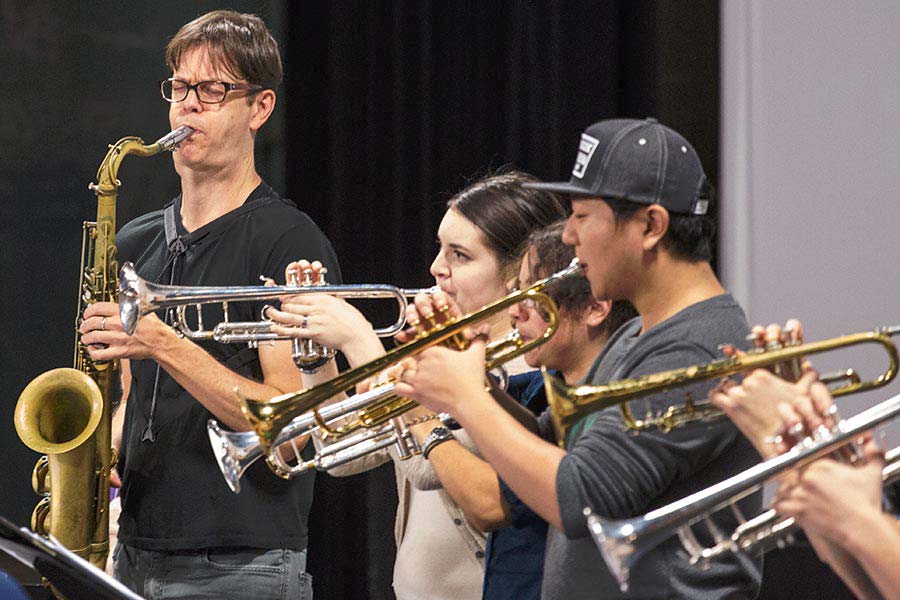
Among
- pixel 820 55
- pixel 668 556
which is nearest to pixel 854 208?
pixel 820 55

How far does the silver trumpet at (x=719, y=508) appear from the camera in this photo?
1588 millimetres

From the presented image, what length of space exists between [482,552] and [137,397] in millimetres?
833

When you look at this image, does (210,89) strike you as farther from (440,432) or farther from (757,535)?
(757,535)

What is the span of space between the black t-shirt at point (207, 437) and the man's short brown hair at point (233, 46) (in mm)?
297

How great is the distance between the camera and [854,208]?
12.6ft

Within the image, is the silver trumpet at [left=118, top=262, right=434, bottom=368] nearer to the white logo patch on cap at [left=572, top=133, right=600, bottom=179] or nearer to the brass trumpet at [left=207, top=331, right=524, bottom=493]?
the brass trumpet at [left=207, top=331, right=524, bottom=493]

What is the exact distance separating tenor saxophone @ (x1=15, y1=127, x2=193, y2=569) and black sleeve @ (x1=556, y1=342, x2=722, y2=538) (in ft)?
4.43

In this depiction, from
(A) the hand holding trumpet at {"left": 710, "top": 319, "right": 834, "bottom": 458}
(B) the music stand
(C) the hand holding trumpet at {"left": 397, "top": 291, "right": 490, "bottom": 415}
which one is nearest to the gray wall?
(C) the hand holding trumpet at {"left": 397, "top": 291, "right": 490, "bottom": 415}

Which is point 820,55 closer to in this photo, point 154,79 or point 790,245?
point 790,245

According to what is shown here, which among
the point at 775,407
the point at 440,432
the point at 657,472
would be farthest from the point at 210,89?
the point at 775,407

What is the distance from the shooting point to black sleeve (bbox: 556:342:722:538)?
6.23 ft

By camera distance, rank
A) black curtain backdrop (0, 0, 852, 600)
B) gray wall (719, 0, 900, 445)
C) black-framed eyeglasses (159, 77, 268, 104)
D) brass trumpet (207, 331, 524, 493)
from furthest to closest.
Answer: black curtain backdrop (0, 0, 852, 600)
gray wall (719, 0, 900, 445)
black-framed eyeglasses (159, 77, 268, 104)
brass trumpet (207, 331, 524, 493)

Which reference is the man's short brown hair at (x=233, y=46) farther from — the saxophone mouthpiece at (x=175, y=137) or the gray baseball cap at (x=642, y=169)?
the gray baseball cap at (x=642, y=169)

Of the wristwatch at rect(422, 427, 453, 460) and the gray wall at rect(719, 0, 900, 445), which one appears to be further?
the gray wall at rect(719, 0, 900, 445)
